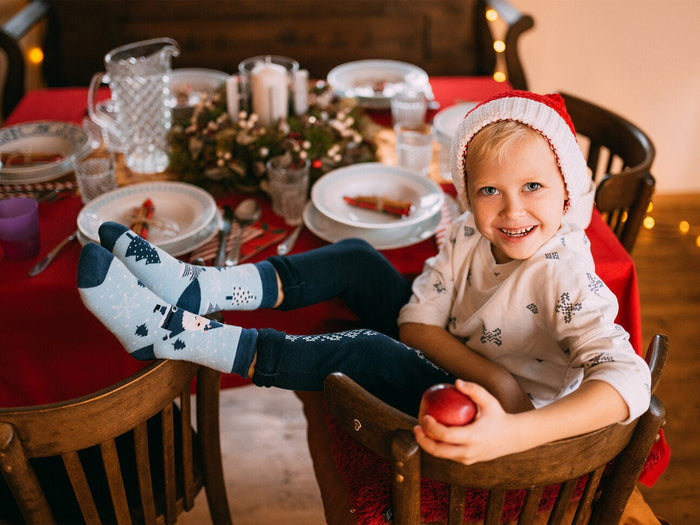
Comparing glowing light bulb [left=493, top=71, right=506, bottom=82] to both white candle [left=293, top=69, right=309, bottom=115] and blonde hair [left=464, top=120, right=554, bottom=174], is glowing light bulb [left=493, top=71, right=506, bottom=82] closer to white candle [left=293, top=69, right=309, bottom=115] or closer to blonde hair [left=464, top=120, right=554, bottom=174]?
white candle [left=293, top=69, right=309, bottom=115]

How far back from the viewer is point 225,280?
3.84 ft

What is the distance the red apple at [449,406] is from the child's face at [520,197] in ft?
1.21

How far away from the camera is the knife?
50.1 inches

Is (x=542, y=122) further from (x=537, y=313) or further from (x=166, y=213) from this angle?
(x=166, y=213)

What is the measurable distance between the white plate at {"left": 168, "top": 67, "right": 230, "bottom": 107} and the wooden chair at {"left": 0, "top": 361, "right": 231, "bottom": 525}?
3.55 feet

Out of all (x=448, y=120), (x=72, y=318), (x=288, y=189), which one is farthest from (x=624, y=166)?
(x=72, y=318)

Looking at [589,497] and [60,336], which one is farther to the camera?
[60,336]

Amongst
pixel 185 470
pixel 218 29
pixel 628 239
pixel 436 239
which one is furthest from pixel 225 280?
pixel 218 29

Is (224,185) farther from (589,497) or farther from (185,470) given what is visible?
(589,497)

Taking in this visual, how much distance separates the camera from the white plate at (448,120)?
162 cm

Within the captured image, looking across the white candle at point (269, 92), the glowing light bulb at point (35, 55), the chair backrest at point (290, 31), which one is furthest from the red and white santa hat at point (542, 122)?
the glowing light bulb at point (35, 55)

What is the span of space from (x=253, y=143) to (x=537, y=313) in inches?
31.5

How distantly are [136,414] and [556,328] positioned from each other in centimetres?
65

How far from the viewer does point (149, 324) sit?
1.04 m
